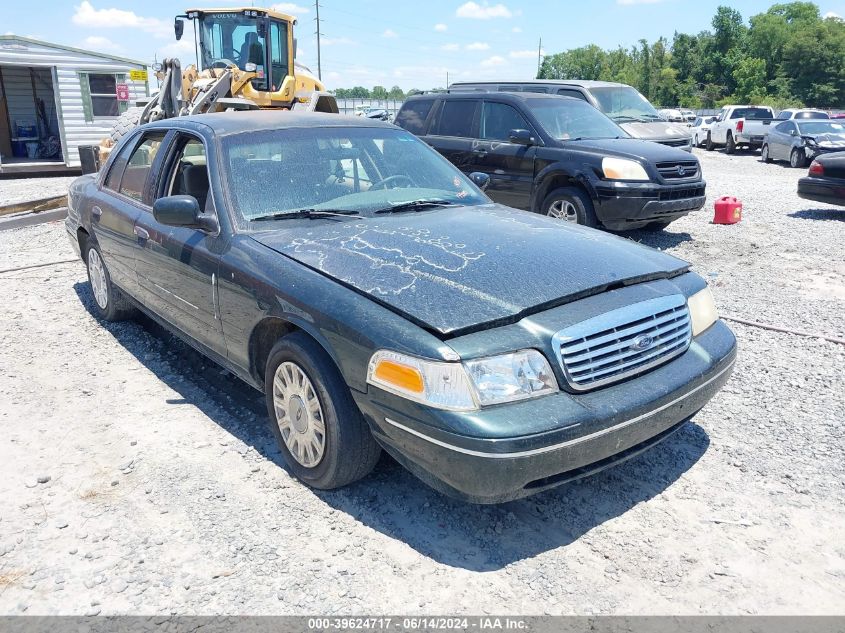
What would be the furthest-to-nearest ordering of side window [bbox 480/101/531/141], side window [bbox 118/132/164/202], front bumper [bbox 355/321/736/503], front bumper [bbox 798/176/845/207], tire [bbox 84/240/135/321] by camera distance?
front bumper [bbox 798/176/845/207], side window [bbox 480/101/531/141], tire [bbox 84/240/135/321], side window [bbox 118/132/164/202], front bumper [bbox 355/321/736/503]

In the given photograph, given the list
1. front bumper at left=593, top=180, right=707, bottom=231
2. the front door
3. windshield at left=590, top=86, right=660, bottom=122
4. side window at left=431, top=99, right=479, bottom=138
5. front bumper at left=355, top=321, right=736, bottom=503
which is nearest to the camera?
front bumper at left=355, top=321, right=736, bottom=503

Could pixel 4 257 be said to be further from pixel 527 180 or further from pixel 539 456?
pixel 539 456

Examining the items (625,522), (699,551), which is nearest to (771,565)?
(699,551)

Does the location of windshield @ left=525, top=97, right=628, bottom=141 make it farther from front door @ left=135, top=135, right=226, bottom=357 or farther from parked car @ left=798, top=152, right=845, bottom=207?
front door @ left=135, top=135, right=226, bottom=357

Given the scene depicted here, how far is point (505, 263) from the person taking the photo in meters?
3.12

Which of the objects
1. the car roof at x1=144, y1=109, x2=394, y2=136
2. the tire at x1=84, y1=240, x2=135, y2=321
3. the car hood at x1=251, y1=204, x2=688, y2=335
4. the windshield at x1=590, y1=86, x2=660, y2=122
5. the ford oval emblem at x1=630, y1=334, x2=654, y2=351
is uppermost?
the windshield at x1=590, y1=86, x2=660, y2=122

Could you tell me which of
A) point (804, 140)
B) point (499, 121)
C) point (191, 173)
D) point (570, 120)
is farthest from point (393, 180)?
point (804, 140)

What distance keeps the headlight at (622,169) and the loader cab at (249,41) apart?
8.66m

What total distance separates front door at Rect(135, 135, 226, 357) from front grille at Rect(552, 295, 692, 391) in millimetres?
1955

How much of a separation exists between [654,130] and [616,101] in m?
1.04

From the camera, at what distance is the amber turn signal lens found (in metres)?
2.56

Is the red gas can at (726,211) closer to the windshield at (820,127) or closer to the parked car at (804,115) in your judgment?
the windshield at (820,127)

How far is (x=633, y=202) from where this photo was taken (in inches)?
297

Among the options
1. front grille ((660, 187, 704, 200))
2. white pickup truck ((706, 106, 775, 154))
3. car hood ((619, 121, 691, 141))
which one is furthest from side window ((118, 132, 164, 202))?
white pickup truck ((706, 106, 775, 154))
